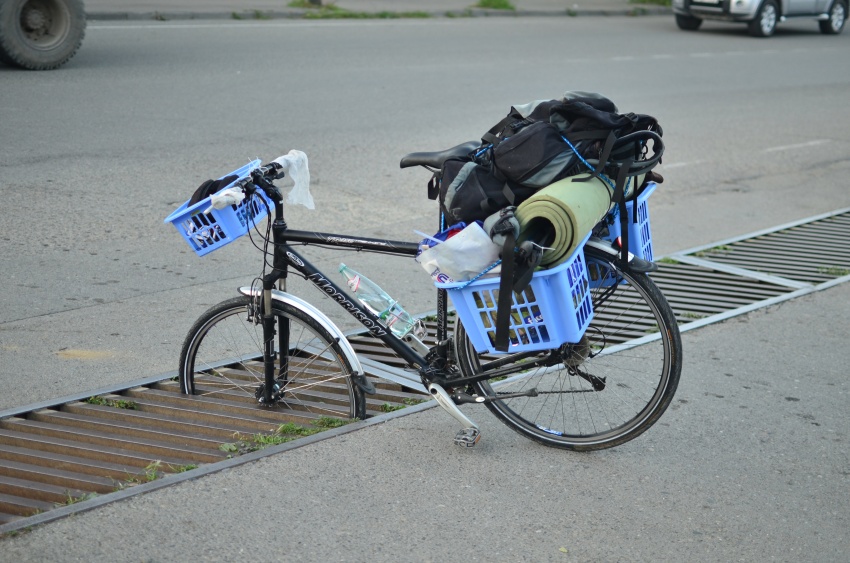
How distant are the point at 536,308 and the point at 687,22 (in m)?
19.6

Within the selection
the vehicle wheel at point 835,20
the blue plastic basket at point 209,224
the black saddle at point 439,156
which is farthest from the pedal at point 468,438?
the vehicle wheel at point 835,20

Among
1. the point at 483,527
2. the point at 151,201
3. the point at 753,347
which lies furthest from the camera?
the point at 151,201

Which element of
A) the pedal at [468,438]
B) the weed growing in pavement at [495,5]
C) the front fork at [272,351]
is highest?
the weed growing in pavement at [495,5]

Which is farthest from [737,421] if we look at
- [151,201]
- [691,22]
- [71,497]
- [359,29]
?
[691,22]

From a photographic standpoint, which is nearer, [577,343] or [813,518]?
[813,518]

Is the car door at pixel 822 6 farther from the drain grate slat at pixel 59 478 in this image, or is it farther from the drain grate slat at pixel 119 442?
the drain grate slat at pixel 59 478

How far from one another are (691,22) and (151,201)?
55.6 ft

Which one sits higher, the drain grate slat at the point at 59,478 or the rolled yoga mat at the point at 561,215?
the rolled yoga mat at the point at 561,215

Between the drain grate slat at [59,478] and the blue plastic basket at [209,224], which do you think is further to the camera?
the blue plastic basket at [209,224]

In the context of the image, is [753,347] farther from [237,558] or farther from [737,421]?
[237,558]

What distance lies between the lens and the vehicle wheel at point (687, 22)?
71.3ft

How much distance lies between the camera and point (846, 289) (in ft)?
21.1

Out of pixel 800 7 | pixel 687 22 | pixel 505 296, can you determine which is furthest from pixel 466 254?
pixel 800 7

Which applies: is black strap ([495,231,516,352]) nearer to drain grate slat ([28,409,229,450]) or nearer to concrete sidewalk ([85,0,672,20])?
drain grate slat ([28,409,229,450])
